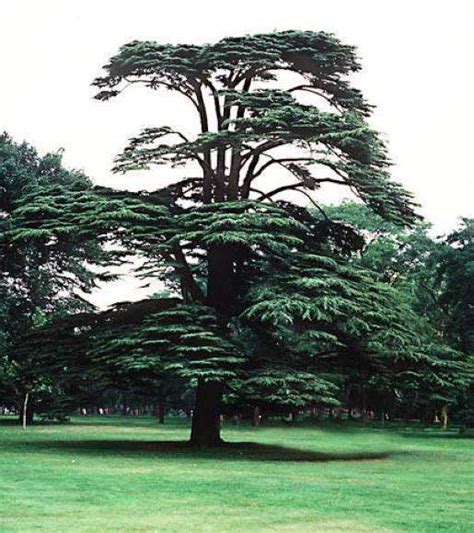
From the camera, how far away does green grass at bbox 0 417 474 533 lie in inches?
427

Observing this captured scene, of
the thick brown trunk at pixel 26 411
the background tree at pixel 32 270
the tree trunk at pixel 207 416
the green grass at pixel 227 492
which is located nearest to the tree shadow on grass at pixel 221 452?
the green grass at pixel 227 492

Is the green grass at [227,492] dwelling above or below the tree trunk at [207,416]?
below

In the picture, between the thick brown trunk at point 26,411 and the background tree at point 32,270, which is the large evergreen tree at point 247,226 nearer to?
the background tree at point 32,270

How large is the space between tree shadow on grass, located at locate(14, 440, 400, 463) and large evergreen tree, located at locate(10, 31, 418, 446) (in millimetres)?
1267

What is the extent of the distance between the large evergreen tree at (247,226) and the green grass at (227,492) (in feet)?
9.24

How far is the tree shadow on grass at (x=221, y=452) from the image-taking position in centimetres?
2342

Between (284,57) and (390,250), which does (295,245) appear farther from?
(390,250)

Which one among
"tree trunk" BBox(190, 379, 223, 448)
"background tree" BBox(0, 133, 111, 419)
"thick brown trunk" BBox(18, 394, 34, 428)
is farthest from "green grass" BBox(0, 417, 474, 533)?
"thick brown trunk" BBox(18, 394, 34, 428)

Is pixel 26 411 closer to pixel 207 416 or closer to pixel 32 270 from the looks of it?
pixel 32 270

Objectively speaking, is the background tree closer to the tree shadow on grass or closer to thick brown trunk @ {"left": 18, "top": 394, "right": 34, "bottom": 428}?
thick brown trunk @ {"left": 18, "top": 394, "right": 34, "bottom": 428}

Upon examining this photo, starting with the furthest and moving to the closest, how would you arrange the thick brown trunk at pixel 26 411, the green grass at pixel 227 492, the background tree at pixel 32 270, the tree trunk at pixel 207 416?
the thick brown trunk at pixel 26 411
the background tree at pixel 32 270
the tree trunk at pixel 207 416
the green grass at pixel 227 492

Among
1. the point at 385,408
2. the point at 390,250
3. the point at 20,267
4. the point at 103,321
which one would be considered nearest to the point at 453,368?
the point at 103,321

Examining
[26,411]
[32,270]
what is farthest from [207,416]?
[26,411]

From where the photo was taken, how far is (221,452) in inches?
990
